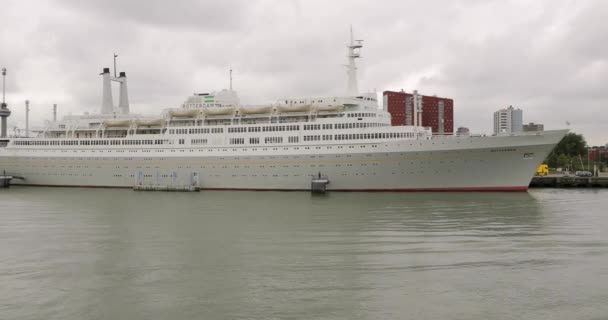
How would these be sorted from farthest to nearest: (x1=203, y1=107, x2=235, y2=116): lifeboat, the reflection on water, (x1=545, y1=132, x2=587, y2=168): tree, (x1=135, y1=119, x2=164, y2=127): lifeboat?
(x1=545, y1=132, x2=587, y2=168): tree < (x1=135, y1=119, x2=164, y2=127): lifeboat < (x1=203, y1=107, x2=235, y2=116): lifeboat < the reflection on water

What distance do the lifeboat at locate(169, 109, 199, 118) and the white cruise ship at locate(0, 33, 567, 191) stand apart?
87 millimetres

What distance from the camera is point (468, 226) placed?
2009 centimetres

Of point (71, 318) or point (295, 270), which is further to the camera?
point (295, 270)

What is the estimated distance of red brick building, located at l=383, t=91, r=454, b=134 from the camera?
59.9 meters

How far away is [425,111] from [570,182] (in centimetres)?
2718

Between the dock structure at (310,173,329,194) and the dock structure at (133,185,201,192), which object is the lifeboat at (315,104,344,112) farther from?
the dock structure at (133,185,201,192)

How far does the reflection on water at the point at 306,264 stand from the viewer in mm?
10656

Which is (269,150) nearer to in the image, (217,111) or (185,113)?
(217,111)

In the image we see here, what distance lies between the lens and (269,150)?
37.5 m

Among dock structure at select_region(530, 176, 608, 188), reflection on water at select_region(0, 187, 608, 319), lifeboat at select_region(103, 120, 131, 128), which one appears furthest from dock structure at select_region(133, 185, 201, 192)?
dock structure at select_region(530, 176, 608, 188)

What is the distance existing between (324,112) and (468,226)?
19908mm

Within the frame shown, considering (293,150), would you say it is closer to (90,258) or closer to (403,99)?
(90,258)

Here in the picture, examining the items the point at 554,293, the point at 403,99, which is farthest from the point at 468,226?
the point at 403,99

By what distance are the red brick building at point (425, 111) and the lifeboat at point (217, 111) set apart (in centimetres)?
2238
